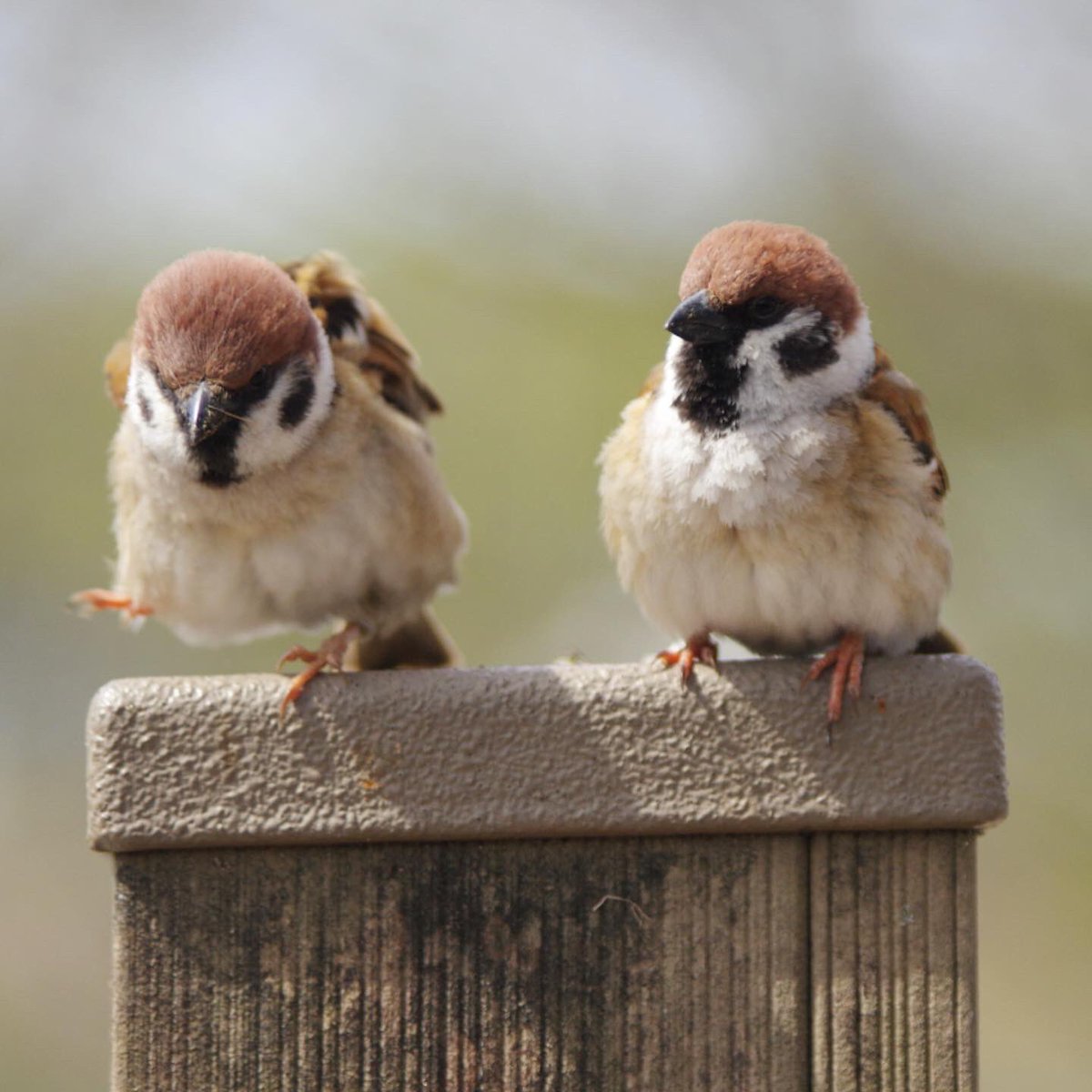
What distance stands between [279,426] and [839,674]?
108 centimetres

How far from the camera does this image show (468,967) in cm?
174

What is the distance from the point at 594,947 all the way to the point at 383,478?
117cm

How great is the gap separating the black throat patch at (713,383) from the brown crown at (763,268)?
78 millimetres

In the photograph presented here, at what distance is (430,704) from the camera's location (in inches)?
69.7

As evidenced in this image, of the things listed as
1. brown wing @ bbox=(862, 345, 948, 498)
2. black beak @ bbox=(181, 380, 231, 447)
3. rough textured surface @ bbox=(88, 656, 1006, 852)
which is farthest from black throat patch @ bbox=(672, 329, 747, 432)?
black beak @ bbox=(181, 380, 231, 447)

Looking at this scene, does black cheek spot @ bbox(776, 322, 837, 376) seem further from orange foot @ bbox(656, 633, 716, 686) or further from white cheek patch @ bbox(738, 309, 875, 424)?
orange foot @ bbox(656, 633, 716, 686)

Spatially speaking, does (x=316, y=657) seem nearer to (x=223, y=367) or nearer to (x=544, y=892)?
(x=223, y=367)

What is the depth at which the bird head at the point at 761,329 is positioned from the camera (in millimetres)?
2156

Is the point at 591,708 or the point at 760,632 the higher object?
the point at 760,632

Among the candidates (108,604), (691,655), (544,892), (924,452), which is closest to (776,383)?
(924,452)

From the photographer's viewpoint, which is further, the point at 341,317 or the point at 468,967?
the point at 341,317

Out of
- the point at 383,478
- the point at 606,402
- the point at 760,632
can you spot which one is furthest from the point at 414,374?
the point at 606,402

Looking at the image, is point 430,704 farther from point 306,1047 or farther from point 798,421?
point 798,421

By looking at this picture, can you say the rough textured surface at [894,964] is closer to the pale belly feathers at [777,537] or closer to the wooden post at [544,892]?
the wooden post at [544,892]
